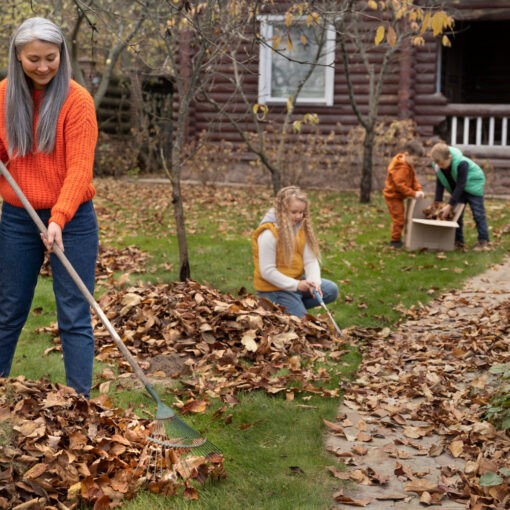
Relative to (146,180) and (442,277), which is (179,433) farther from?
(146,180)

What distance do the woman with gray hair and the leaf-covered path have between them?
1.46 m

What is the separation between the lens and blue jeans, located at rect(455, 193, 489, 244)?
33.9ft

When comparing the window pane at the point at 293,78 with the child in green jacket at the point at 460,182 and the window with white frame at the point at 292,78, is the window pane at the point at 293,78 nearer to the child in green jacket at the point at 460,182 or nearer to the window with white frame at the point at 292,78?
the window with white frame at the point at 292,78

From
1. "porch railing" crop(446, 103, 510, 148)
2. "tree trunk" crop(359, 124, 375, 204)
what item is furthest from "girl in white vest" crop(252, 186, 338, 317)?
"porch railing" crop(446, 103, 510, 148)

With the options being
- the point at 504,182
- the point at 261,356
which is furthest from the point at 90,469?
the point at 504,182

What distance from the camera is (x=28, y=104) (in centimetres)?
396

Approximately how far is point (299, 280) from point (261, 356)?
3.48 ft

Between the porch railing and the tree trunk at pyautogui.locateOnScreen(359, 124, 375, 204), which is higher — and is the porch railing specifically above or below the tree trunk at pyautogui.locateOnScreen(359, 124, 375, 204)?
above

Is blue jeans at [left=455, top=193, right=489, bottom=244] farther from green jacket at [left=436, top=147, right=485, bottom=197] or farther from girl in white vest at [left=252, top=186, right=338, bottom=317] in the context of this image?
girl in white vest at [left=252, top=186, right=338, bottom=317]

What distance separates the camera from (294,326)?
613 centimetres

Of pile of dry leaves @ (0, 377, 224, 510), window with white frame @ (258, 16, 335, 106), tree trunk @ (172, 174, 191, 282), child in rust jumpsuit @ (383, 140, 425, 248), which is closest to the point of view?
pile of dry leaves @ (0, 377, 224, 510)

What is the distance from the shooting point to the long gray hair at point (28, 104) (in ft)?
12.8

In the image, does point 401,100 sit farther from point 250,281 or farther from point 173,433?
point 173,433

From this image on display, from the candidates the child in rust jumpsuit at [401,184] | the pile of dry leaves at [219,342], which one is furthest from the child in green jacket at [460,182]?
the pile of dry leaves at [219,342]
